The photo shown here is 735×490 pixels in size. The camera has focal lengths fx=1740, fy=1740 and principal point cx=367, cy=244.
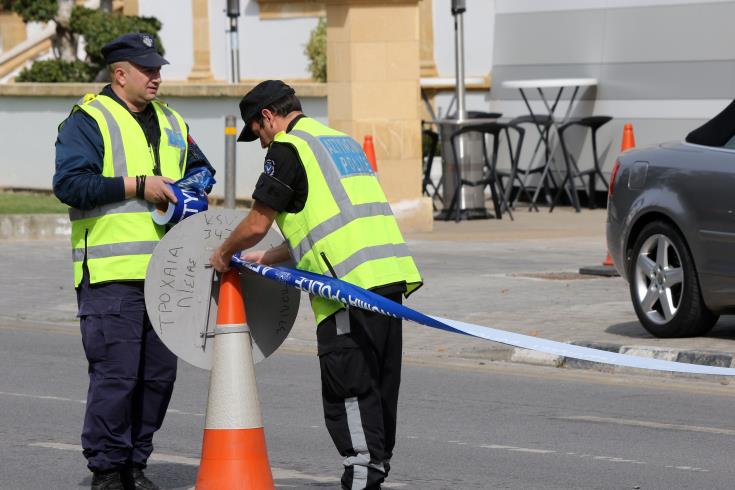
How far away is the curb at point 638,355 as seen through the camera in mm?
10781

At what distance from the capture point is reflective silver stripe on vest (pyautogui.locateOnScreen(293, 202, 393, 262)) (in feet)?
21.0

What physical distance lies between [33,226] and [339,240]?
14.3m

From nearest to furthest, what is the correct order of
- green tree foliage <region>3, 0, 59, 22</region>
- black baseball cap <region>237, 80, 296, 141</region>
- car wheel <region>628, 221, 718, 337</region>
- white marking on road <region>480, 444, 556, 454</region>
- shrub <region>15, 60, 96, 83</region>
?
1. black baseball cap <region>237, 80, 296, 141</region>
2. white marking on road <region>480, 444, 556, 454</region>
3. car wheel <region>628, 221, 718, 337</region>
4. shrub <region>15, 60, 96, 83</region>
5. green tree foliage <region>3, 0, 59, 22</region>

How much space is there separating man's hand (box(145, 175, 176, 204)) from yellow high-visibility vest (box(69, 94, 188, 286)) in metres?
0.10

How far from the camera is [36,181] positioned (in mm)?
24594

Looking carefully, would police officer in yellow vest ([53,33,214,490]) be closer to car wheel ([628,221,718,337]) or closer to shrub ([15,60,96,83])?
car wheel ([628,221,718,337])

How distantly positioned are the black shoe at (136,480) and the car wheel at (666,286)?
16.8 ft

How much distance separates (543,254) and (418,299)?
12.9 ft

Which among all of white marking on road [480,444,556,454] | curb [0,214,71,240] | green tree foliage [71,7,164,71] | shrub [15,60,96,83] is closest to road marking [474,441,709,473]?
white marking on road [480,444,556,454]

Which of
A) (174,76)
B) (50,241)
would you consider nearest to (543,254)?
(50,241)

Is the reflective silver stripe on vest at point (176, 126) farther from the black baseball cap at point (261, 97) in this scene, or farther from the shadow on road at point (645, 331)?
the shadow on road at point (645, 331)

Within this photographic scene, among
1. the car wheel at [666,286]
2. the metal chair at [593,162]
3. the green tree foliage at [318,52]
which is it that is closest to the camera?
the car wheel at [666,286]

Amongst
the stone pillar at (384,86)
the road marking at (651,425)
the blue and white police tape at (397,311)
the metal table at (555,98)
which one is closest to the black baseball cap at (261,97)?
the blue and white police tape at (397,311)

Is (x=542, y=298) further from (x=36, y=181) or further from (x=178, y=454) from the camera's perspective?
(x=36, y=181)
